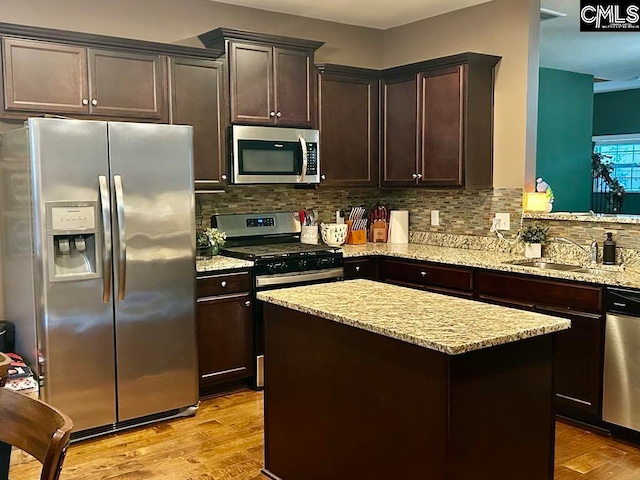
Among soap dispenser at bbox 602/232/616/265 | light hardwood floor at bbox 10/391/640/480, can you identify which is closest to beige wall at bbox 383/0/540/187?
soap dispenser at bbox 602/232/616/265

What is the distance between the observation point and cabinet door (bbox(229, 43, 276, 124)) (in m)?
4.37

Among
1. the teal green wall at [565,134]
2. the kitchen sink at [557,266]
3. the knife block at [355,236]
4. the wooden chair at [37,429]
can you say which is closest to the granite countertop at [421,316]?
the wooden chair at [37,429]

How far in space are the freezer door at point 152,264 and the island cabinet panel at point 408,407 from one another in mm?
1086

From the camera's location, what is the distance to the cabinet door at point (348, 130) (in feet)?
16.2

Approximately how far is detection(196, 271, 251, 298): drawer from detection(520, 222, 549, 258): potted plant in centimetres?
188

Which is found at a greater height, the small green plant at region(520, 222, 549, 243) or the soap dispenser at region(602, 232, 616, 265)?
the small green plant at region(520, 222, 549, 243)

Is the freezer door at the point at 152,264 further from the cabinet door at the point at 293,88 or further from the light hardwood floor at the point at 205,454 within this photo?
the cabinet door at the point at 293,88

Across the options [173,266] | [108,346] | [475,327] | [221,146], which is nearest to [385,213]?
[221,146]

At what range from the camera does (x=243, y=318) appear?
4.22 m

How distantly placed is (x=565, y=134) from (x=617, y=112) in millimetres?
2233

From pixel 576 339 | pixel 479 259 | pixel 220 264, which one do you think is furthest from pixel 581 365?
pixel 220 264

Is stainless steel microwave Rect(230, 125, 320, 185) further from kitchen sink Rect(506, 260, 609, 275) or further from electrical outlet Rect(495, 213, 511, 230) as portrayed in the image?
kitchen sink Rect(506, 260, 609, 275)

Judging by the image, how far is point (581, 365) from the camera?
3637 millimetres

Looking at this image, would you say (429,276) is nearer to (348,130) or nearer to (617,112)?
(348,130)
